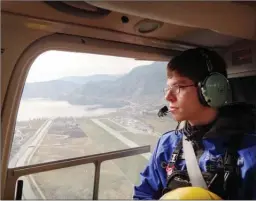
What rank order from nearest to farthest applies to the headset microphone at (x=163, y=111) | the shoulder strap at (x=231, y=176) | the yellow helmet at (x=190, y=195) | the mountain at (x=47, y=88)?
the yellow helmet at (x=190, y=195) < the shoulder strap at (x=231, y=176) < the mountain at (x=47, y=88) < the headset microphone at (x=163, y=111)

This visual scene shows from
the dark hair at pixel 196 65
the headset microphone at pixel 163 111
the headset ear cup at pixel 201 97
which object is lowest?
the headset microphone at pixel 163 111

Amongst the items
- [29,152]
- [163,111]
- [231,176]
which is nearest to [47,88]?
[29,152]

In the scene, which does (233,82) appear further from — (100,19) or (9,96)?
(9,96)

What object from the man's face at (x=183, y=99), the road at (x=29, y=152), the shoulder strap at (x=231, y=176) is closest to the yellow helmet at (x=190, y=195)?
the shoulder strap at (x=231, y=176)

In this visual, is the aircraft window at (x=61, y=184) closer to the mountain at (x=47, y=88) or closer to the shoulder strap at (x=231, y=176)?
the mountain at (x=47, y=88)

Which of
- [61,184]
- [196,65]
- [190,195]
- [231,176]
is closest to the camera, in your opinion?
[190,195]

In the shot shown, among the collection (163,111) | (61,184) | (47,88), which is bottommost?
(61,184)

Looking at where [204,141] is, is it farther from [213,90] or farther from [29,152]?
[29,152]
